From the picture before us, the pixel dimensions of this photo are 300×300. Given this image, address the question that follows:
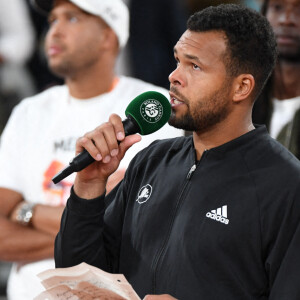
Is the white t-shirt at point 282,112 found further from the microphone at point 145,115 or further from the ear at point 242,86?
the microphone at point 145,115

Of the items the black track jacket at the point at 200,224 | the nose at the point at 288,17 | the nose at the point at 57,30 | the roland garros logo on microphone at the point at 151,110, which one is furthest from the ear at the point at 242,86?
the nose at the point at 57,30

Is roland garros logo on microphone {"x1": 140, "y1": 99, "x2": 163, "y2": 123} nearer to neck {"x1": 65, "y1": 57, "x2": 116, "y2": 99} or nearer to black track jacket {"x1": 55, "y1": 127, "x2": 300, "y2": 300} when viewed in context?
black track jacket {"x1": 55, "y1": 127, "x2": 300, "y2": 300}

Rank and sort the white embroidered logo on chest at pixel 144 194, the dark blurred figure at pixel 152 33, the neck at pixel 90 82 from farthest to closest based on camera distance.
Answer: the dark blurred figure at pixel 152 33, the neck at pixel 90 82, the white embroidered logo on chest at pixel 144 194

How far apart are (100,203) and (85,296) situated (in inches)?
11.5

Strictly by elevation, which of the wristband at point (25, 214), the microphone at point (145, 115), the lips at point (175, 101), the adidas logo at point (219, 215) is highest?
the lips at point (175, 101)

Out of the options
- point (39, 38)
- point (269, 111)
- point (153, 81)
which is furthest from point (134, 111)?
point (39, 38)

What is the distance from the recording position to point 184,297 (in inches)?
70.8

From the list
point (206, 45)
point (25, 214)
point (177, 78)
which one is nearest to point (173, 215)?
point (177, 78)

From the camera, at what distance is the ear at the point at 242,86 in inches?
76.9

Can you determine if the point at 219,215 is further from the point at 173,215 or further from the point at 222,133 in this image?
the point at 222,133

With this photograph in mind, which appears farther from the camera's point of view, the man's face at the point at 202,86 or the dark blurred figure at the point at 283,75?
the dark blurred figure at the point at 283,75

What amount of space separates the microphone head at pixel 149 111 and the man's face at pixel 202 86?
0.03 meters

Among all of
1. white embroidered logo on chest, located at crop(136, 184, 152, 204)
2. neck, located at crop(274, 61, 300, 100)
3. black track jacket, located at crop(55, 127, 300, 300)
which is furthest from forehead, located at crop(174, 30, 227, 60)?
neck, located at crop(274, 61, 300, 100)

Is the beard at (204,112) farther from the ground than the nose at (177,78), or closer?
closer
